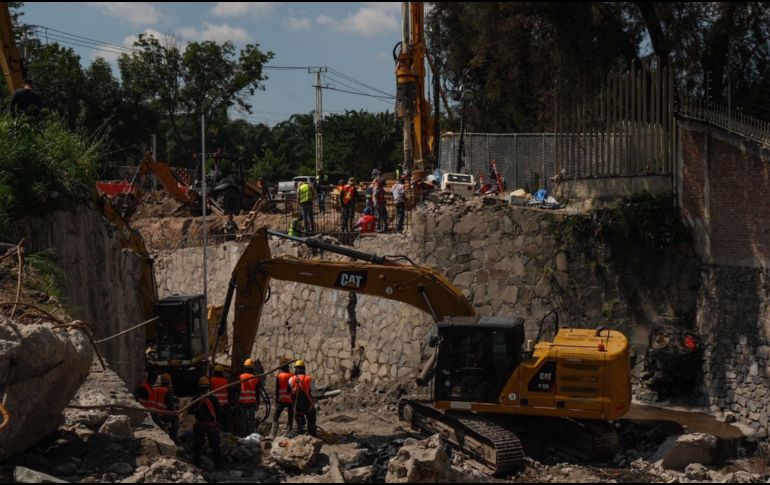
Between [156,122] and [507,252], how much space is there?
82.0 ft

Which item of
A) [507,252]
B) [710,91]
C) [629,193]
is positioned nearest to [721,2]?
[710,91]

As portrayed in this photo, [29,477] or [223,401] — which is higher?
[29,477]

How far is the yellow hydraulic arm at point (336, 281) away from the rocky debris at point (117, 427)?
5.31 metres

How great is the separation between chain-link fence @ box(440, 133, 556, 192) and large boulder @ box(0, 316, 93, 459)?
16.3 meters

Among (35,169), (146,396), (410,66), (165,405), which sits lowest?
(165,405)

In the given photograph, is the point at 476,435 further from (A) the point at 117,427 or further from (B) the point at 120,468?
(B) the point at 120,468

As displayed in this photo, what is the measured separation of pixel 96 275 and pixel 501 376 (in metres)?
6.39

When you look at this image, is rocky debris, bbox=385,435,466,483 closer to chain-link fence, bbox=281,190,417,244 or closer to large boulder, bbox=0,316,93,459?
large boulder, bbox=0,316,93,459

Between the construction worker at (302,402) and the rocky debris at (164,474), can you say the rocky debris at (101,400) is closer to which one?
the rocky debris at (164,474)

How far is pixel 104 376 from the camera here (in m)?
11.7

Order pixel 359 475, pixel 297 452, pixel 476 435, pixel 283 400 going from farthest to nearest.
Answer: pixel 283 400 → pixel 476 435 → pixel 297 452 → pixel 359 475

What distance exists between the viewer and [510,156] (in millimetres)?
27312

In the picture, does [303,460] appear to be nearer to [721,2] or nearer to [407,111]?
[721,2]

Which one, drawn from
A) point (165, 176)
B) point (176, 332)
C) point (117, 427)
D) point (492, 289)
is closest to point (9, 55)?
point (176, 332)
